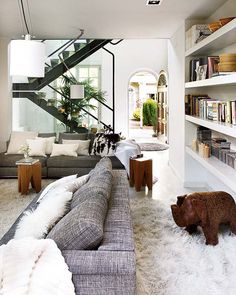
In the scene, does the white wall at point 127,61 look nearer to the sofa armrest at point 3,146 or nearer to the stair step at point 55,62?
the stair step at point 55,62

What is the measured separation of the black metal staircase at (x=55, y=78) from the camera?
8.02m

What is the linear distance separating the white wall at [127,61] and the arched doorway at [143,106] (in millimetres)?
1688

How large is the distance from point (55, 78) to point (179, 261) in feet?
20.8

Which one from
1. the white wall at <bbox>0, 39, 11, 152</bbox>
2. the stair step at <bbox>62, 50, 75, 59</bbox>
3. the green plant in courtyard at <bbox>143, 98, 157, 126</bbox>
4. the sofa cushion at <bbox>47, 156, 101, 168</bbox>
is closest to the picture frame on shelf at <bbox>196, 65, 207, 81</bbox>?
the sofa cushion at <bbox>47, 156, 101, 168</bbox>

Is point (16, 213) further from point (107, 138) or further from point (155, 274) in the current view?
point (107, 138)

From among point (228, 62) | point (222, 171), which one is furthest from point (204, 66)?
point (222, 171)

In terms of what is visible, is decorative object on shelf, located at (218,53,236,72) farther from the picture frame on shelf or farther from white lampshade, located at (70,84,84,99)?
white lampshade, located at (70,84,84,99)

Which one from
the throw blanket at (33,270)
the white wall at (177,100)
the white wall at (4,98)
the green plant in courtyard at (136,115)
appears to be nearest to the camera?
the throw blanket at (33,270)

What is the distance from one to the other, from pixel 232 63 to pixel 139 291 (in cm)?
242

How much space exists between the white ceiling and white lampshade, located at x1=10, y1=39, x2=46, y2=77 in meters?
1.33

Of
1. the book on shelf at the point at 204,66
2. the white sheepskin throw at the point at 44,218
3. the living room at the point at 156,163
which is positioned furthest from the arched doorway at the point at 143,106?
the white sheepskin throw at the point at 44,218

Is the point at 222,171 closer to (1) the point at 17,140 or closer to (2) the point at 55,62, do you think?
(1) the point at 17,140

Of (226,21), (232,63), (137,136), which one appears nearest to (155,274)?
(232,63)

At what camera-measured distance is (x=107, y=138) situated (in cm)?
696
